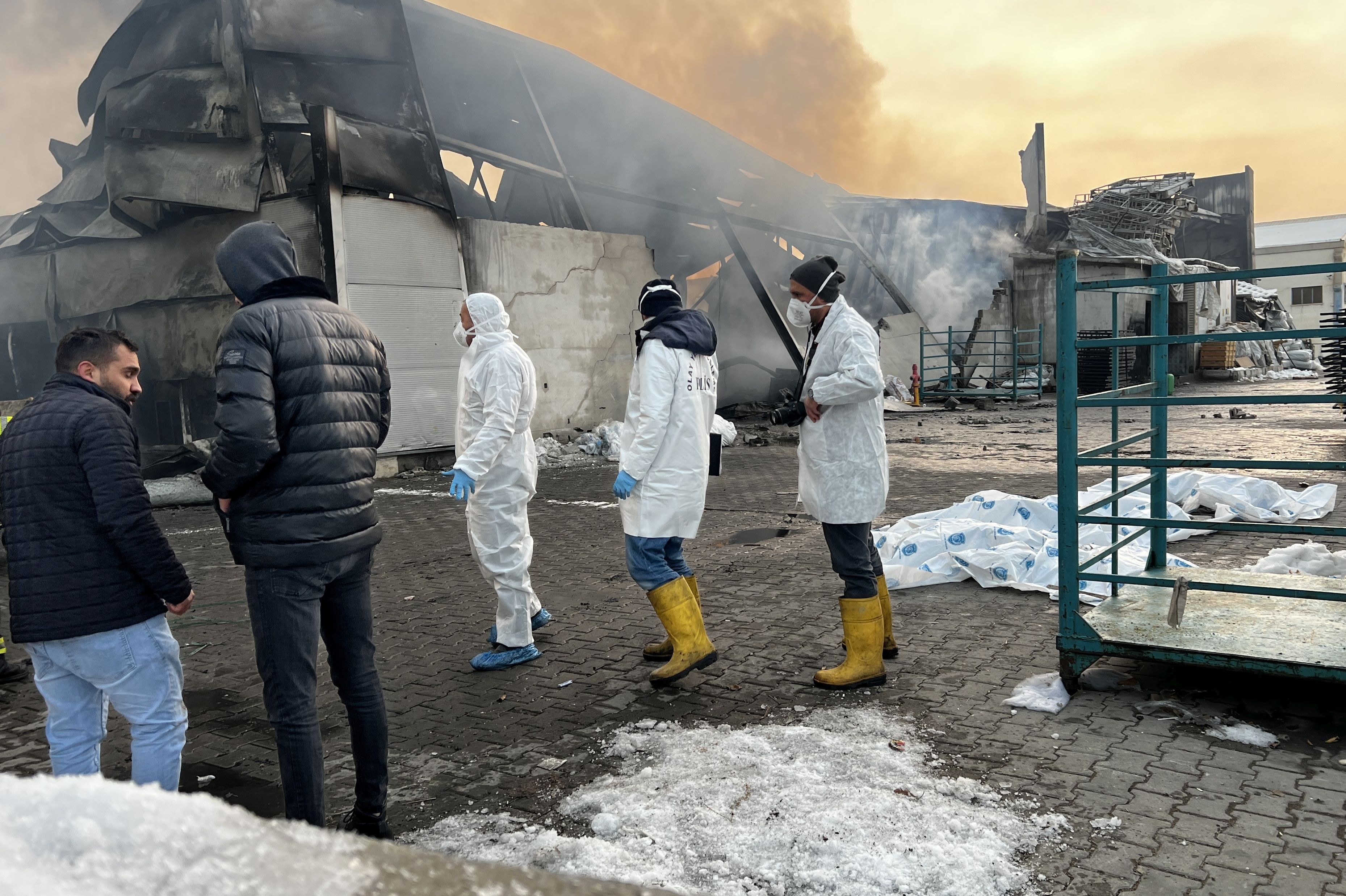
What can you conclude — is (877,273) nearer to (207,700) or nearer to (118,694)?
(207,700)

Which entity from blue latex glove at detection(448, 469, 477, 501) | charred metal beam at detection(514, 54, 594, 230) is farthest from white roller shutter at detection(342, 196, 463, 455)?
blue latex glove at detection(448, 469, 477, 501)

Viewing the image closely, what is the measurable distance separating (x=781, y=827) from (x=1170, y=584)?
86.3 inches

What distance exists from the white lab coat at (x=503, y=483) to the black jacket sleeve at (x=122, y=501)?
6.06 ft

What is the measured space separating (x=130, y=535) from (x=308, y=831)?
1.98 metres

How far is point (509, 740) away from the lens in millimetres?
3588

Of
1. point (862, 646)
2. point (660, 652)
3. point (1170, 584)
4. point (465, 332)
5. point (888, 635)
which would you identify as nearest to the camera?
point (1170, 584)

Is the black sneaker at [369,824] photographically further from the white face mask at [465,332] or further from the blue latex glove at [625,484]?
the white face mask at [465,332]

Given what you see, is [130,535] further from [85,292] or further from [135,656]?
[85,292]

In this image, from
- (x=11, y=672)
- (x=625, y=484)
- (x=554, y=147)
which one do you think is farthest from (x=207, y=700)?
(x=554, y=147)

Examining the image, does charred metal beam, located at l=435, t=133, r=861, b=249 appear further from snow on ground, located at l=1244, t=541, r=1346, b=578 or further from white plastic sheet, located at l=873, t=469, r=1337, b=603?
snow on ground, located at l=1244, t=541, r=1346, b=578

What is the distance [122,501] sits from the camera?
2.55 meters

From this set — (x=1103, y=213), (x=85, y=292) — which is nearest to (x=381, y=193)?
(x=85, y=292)

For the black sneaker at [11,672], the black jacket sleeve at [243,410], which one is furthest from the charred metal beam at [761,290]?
the black jacket sleeve at [243,410]

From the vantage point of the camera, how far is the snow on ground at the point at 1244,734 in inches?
126
